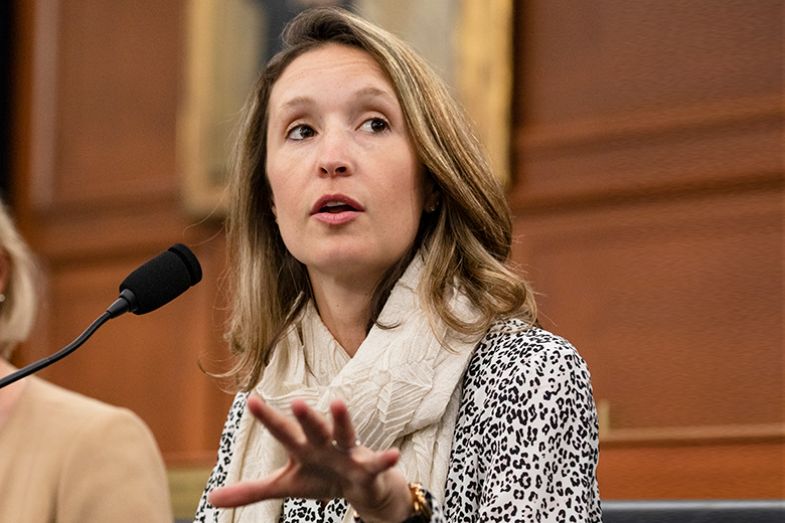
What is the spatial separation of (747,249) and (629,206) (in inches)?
14.2

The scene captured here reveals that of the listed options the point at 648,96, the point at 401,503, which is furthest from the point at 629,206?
the point at 401,503

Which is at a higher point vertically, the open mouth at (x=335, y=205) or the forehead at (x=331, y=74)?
the forehead at (x=331, y=74)

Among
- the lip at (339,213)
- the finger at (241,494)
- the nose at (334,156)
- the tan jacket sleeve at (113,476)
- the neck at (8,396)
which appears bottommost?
the tan jacket sleeve at (113,476)

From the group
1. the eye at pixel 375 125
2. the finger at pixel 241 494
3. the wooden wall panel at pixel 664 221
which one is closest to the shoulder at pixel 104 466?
the eye at pixel 375 125

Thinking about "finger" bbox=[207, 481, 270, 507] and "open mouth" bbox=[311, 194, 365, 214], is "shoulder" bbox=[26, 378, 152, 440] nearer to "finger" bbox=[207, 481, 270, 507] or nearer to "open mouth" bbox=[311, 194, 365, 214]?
"open mouth" bbox=[311, 194, 365, 214]

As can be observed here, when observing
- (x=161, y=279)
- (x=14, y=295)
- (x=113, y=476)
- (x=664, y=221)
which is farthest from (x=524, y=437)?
(x=664, y=221)

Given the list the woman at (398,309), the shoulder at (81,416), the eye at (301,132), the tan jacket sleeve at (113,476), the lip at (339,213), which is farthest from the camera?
the shoulder at (81,416)

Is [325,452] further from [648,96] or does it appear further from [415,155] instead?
[648,96]

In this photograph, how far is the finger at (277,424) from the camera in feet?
4.33

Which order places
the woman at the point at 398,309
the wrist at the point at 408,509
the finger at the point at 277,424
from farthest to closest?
the woman at the point at 398,309, the wrist at the point at 408,509, the finger at the point at 277,424

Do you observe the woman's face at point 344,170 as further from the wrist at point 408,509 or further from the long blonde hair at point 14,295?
the long blonde hair at point 14,295

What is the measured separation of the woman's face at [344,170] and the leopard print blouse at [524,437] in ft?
0.68

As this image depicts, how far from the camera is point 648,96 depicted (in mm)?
3832

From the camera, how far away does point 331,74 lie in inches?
78.9
